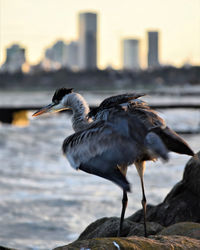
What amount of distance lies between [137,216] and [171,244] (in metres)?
2.82

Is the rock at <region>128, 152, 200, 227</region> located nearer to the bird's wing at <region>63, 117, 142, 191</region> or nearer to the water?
the water

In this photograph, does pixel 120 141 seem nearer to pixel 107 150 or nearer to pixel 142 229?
pixel 107 150

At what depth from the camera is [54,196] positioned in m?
11.9

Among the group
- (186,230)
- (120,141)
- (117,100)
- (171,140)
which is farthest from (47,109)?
(186,230)

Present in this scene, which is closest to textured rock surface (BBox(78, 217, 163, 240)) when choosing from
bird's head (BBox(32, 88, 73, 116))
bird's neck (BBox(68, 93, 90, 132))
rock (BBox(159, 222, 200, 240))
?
rock (BBox(159, 222, 200, 240))

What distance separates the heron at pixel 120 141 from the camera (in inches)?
184

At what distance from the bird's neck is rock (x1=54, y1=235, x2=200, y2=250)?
59.6 inches

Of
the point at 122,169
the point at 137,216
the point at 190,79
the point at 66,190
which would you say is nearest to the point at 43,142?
the point at 66,190

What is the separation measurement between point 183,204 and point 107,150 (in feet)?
9.34

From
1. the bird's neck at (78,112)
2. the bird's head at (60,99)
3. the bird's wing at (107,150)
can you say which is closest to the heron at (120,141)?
the bird's wing at (107,150)

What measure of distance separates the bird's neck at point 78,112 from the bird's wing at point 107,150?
66 centimetres

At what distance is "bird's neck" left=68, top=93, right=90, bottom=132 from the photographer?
5.67 metres

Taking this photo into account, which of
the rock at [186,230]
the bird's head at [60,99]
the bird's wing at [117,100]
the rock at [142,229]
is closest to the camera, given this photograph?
the bird's wing at [117,100]

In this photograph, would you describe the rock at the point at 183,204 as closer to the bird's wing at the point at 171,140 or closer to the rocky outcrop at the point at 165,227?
the rocky outcrop at the point at 165,227
